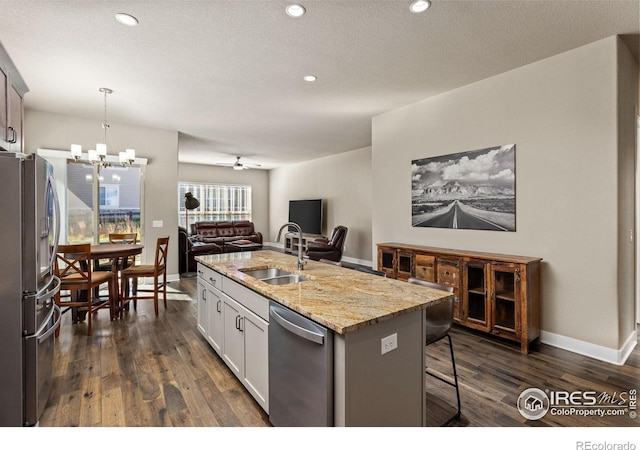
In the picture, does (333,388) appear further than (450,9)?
No

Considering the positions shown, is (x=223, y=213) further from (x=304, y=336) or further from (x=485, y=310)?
(x=304, y=336)

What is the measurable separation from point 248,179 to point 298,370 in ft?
32.3

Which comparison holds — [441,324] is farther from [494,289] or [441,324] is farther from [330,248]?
[330,248]

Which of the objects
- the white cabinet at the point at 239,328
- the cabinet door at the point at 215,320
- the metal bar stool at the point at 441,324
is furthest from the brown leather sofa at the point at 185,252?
the metal bar stool at the point at 441,324

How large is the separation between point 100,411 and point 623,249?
429 cm

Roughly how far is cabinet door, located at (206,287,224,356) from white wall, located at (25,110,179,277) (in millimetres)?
3347

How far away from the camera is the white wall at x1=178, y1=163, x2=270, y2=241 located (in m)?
9.84

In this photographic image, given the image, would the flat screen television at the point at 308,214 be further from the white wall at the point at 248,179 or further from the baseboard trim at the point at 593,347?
the baseboard trim at the point at 593,347

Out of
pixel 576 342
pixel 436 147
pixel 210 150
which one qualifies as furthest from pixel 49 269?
pixel 210 150

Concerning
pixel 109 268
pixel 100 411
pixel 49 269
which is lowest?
pixel 100 411

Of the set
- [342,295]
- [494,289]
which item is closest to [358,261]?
[494,289]

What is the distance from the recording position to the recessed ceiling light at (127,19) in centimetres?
241

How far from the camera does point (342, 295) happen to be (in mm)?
1859

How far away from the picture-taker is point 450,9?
235 cm
